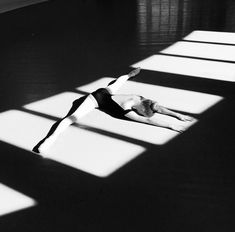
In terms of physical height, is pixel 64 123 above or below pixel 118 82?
below

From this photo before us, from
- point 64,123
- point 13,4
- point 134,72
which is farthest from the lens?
point 13,4

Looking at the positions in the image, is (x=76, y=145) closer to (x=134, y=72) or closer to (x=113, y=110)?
(x=113, y=110)

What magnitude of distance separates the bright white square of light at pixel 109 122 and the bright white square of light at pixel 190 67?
1192mm

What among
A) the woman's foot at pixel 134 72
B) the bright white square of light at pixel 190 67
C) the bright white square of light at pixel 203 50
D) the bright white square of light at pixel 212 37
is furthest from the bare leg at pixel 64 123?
the bright white square of light at pixel 212 37

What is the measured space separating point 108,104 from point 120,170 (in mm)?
1033

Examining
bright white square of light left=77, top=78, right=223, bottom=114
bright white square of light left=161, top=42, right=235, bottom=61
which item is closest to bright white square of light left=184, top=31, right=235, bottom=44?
bright white square of light left=161, top=42, right=235, bottom=61

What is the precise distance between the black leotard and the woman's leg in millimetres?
142

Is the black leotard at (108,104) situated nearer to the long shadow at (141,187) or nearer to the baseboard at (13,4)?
the long shadow at (141,187)

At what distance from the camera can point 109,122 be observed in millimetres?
3656

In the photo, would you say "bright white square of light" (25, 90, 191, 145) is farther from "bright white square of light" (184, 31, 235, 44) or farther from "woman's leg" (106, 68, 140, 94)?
"bright white square of light" (184, 31, 235, 44)

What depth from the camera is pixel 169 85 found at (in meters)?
4.34

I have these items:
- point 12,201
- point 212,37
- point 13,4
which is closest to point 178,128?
point 12,201

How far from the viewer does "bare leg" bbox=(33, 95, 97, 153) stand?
328 cm

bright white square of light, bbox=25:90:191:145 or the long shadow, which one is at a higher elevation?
bright white square of light, bbox=25:90:191:145
